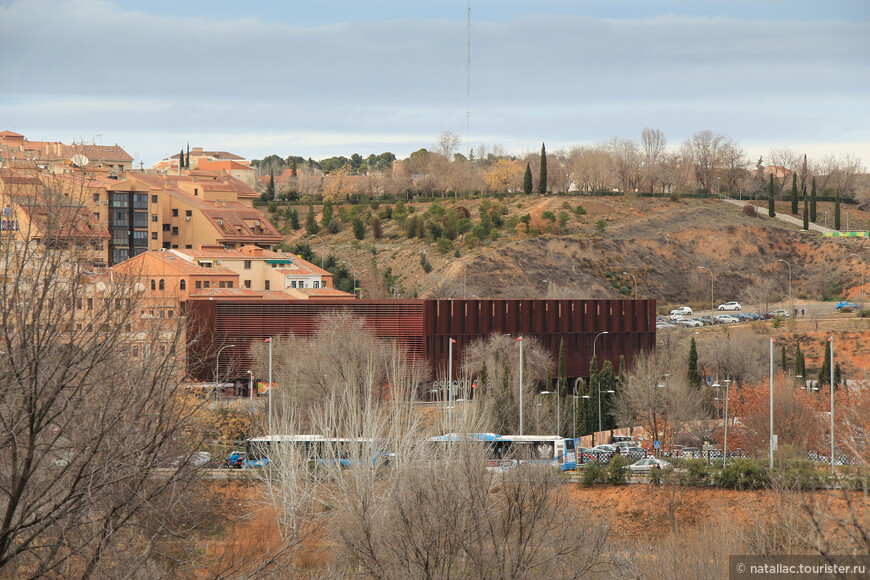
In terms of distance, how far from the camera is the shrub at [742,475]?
36.4 m

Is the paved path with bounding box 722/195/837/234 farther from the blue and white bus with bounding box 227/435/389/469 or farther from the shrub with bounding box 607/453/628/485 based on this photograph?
the blue and white bus with bounding box 227/435/389/469

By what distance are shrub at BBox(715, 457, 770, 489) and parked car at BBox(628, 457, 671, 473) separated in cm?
220

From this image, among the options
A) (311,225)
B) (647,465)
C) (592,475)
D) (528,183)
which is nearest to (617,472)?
(592,475)

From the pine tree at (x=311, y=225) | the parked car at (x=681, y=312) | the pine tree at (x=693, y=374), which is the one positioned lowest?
the pine tree at (x=693, y=374)

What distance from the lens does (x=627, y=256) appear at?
106375 millimetres

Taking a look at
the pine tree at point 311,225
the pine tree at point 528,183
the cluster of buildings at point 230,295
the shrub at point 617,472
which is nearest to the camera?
the cluster of buildings at point 230,295

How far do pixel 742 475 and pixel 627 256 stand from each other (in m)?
71.1

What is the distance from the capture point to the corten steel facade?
63.1 meters

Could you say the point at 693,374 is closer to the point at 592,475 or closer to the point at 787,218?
Answer: the point at 592,475

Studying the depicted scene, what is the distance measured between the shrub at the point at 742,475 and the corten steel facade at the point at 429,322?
26799mm

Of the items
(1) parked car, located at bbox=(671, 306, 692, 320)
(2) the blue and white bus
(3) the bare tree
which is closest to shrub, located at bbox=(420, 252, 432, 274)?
(1) parked car, located at bbox=(671, 306, 692, 320)

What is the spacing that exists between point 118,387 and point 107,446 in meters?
1.54

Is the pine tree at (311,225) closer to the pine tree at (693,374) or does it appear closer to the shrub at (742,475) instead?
the pine tree at (693,374)

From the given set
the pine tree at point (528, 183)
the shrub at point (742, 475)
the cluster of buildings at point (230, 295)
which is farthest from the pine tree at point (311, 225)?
the shrub at point (742, 475)
